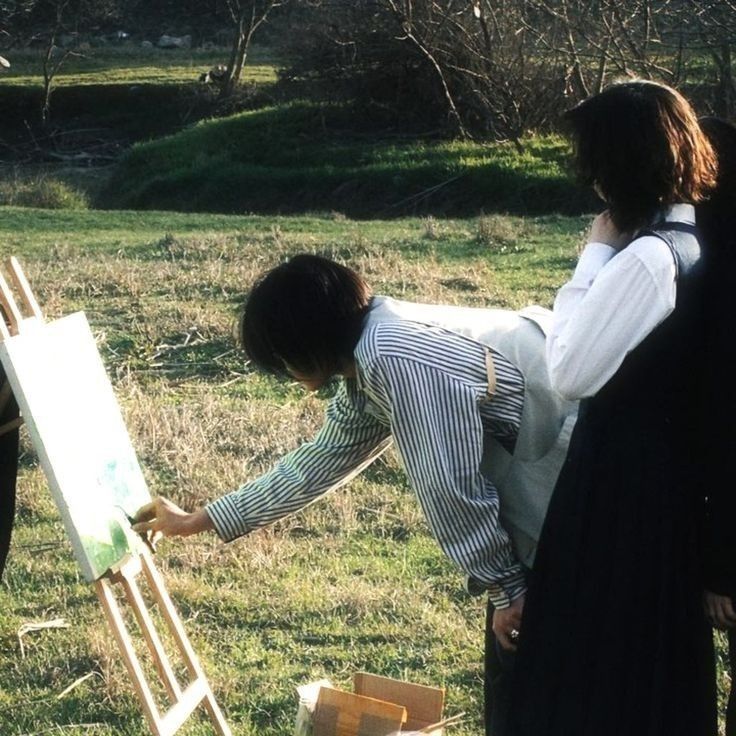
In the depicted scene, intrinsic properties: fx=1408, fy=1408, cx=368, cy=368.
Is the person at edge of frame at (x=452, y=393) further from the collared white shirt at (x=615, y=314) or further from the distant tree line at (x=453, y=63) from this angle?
the distant tree line at (x=453, y=63)

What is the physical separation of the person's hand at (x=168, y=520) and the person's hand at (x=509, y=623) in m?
0.82

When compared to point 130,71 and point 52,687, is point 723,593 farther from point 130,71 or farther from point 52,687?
point 130,71

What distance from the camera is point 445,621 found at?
17.0ft

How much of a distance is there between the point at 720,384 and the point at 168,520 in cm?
154

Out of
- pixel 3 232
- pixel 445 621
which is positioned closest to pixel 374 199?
pixel 3 232

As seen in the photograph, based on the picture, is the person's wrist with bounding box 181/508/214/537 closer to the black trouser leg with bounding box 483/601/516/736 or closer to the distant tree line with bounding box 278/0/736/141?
the black trouser leg with bounding box 483/601/516/736

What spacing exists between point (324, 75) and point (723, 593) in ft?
84.0

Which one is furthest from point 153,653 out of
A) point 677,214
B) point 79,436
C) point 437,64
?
point 437,64

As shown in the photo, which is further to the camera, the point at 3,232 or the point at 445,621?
the point at 3,232

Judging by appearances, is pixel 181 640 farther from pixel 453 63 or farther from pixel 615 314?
pixel 453 63

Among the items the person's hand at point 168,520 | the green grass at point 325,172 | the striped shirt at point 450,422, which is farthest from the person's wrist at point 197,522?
the green grass at point 325,172

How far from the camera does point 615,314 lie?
280 cm

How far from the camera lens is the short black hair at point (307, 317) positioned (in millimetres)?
3084

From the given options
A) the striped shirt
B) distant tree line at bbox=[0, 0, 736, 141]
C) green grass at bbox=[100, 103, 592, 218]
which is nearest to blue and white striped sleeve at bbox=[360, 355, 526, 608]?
the striped shirt
